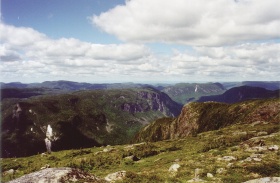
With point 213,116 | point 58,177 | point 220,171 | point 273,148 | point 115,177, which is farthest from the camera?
point 213,116

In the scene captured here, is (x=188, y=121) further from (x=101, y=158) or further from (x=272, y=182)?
(x=272, y=182)

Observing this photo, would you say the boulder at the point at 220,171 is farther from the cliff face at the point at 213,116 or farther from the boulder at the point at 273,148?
the cliff face at the point at 213,116

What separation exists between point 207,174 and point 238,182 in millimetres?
3180

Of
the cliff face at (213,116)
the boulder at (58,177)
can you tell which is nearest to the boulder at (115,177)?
the boulder at (58,177)


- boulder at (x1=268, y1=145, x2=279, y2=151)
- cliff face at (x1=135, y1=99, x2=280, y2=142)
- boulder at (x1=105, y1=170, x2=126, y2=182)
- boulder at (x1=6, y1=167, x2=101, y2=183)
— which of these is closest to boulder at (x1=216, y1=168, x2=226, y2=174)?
boulder at (x1=105, y1=170, x2=126, y2=182)

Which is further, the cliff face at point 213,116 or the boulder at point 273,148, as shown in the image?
the cliff face at point 213,116

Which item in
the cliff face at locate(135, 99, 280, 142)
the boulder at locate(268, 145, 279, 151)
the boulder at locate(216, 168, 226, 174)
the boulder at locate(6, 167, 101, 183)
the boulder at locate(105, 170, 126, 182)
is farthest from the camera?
the cliff face at locate(135, 99, 280, 142)

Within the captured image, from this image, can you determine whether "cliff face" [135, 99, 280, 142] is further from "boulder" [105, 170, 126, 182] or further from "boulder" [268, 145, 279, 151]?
"boulder" [105, 170, 126, 182]

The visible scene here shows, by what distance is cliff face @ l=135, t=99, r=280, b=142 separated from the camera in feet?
289

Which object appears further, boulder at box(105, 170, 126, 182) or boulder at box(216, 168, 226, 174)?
boulder at box(216, 168, 226, 174)

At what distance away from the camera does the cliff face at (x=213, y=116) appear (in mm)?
88188

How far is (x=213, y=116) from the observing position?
407 feet

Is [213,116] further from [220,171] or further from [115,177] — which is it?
[115,177]

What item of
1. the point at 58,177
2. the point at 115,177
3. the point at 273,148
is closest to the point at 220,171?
the point at 115,177
